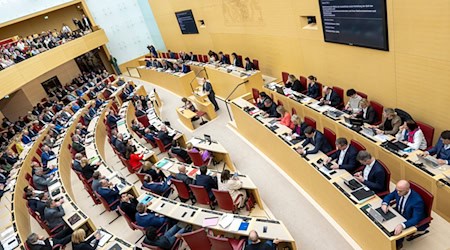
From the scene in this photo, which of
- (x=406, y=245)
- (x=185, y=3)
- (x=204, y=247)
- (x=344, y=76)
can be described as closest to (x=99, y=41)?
(x=185, y=3)

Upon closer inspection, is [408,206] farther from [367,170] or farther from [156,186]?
[156,186]

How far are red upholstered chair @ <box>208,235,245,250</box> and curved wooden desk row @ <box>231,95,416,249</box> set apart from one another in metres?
1.69

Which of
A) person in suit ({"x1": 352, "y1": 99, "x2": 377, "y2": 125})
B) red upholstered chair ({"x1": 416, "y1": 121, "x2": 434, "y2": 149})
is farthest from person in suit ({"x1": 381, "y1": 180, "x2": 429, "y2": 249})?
person in suit ({"x1": 352, "y1": 99, "x2": 377, "y2": 125})

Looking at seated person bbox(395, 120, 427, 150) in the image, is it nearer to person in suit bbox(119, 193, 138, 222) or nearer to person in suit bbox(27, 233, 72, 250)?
person in suit bbox(119, 193, 138, 222)

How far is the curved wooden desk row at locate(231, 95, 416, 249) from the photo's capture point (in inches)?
162

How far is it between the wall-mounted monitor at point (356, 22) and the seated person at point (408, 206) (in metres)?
3.35

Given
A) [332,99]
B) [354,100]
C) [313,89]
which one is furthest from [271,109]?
[354,100]

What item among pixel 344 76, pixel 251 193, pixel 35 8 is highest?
pixel 35 8

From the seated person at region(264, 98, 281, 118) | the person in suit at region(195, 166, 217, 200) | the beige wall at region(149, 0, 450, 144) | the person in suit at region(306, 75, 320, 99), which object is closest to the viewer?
the beige wall at region(149, 0, 450, 144)

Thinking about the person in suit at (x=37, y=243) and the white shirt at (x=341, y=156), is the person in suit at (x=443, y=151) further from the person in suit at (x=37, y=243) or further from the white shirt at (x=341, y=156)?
the person in suit at (x=37, y=243)

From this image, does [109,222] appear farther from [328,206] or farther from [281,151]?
[328,206]

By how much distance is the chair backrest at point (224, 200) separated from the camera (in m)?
5.70

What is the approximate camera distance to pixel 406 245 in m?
4.43

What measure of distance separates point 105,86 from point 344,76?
13.1 metres
